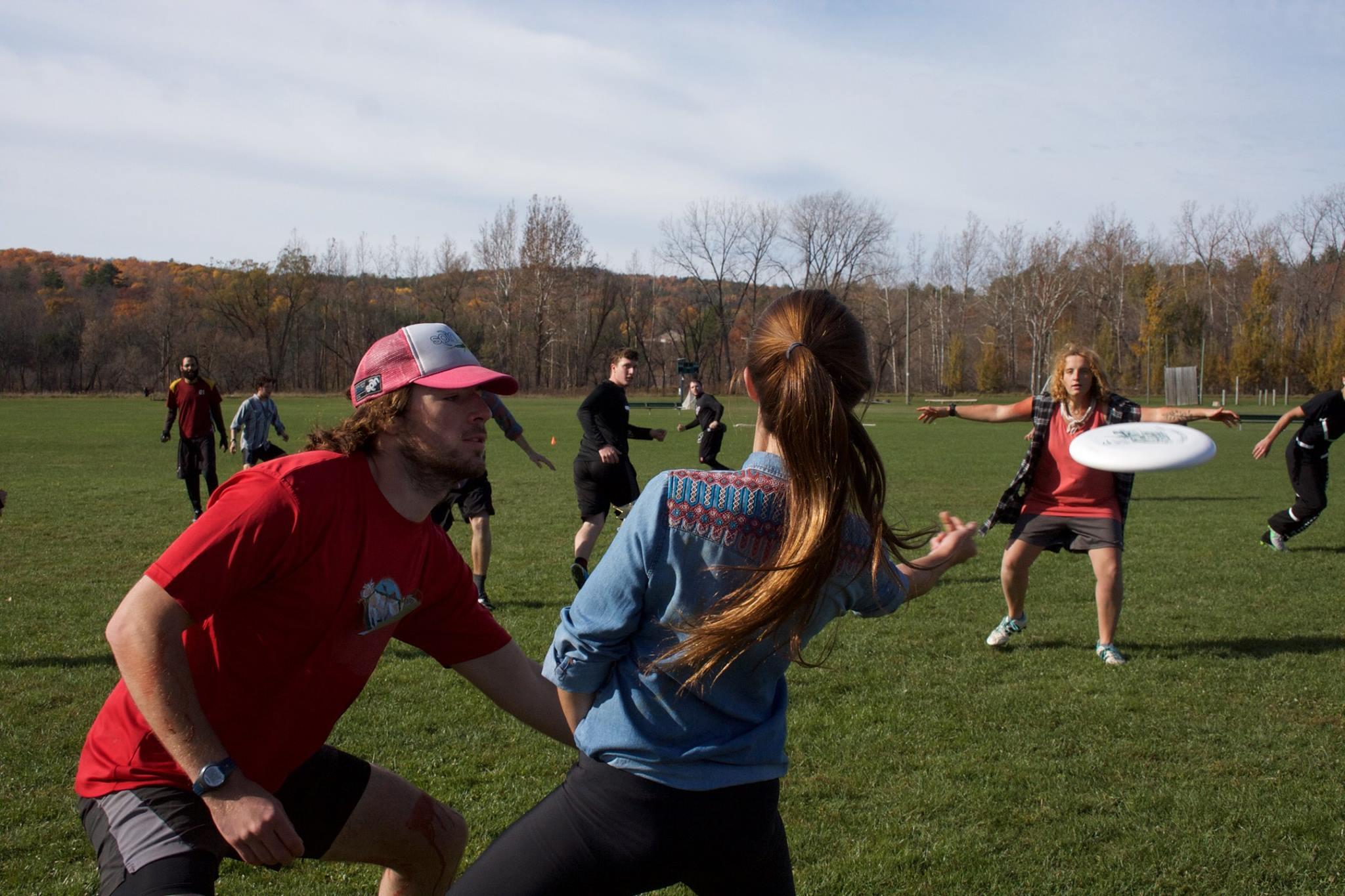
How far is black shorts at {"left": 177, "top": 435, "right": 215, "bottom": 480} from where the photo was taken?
13.4 metres

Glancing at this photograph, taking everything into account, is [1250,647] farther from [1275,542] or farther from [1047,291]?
[1047,291]

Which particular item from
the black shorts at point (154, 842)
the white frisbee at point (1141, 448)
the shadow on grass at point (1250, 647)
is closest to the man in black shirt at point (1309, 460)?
the shadow on grass at point (1250, 647)

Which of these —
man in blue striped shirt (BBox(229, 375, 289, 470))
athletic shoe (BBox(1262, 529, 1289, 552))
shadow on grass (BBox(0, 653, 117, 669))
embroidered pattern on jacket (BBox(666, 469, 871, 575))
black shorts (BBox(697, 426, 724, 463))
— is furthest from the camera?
black shorts (BBox(697, 426, 724, 463))

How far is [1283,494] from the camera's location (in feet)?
53.2

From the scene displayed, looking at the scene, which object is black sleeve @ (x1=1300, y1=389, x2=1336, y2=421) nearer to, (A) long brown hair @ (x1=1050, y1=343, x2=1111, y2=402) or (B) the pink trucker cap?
(A) long brown hair @ (x1=1050, y1=343, x2=1111, y2=402)

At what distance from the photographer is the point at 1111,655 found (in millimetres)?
6582

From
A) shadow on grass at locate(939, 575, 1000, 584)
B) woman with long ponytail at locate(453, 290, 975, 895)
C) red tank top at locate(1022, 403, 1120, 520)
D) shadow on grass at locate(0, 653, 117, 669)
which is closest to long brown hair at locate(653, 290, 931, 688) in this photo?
woman with long ponytail at locate(453, 290, 975, 895)

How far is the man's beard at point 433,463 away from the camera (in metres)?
2.46

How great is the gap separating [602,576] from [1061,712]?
14.8ft

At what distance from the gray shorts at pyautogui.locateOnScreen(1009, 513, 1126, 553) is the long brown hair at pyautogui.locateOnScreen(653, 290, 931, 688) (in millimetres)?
4972

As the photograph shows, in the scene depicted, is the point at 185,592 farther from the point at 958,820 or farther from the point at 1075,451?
the point at 1075,451

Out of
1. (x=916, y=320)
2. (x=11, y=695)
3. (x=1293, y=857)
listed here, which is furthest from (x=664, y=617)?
(x=916, y=320)

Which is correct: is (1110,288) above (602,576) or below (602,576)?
above

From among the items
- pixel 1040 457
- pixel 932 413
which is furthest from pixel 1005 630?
pixel 932 413
